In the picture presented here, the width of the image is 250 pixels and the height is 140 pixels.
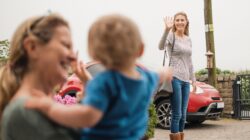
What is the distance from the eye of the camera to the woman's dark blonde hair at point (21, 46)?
177 cm

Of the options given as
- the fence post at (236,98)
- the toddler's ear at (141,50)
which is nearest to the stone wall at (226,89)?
the fence post at (236,98)

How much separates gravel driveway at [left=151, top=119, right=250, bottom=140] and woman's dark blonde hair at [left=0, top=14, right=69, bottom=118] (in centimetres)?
699

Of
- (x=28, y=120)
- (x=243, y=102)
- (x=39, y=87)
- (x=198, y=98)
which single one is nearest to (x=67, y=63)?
(x=39, y=87)

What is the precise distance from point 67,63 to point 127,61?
25 cm

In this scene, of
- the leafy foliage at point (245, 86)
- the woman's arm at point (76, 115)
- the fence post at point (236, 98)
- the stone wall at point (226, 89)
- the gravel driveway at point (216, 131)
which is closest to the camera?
the woman's arm at point (76, 115)

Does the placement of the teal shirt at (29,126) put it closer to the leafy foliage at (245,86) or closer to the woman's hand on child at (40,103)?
the woman's hand on child at (40,103)

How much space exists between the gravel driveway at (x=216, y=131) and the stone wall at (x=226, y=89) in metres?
0.84

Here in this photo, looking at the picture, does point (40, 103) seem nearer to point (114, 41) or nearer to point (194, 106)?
point (114, 41)

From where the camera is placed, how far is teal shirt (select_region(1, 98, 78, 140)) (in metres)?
1.70

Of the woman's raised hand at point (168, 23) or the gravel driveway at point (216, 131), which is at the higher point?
the woman's raised hand at point (168, 23)

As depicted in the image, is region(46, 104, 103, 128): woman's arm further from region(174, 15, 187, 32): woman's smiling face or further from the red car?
the red car

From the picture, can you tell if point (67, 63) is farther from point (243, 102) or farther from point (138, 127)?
point (243, 102)

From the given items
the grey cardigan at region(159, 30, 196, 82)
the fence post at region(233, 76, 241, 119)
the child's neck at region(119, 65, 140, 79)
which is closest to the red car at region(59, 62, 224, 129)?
the fence post at region(233, 76, 241, 119)

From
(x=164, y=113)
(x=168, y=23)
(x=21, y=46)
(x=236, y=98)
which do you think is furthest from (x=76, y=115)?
(x=236, y=98)
